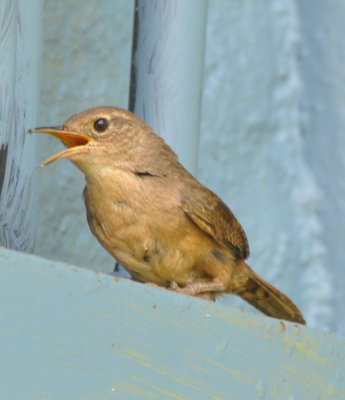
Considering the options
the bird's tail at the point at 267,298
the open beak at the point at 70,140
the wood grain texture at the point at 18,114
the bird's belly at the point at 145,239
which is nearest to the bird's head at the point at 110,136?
the open beak at the point at 70,140

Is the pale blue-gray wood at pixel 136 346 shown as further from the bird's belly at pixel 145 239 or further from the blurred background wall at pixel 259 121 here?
the blurred background wall at pixel 259 121

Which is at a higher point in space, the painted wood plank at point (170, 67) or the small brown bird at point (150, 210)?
the painted wood plank at point (170, 67)

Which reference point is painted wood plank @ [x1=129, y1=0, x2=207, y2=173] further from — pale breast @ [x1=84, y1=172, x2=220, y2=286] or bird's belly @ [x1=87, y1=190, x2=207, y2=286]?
bird's belly @ [x1=87, y1=190, x2=207, y2=286]

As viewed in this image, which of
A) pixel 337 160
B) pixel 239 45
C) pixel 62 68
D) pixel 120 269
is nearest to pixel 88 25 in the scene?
pixel 62 68

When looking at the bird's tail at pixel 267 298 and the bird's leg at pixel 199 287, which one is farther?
the bird's tail at pixel 267 298

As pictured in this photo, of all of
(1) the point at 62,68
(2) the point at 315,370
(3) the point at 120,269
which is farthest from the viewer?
(1) the point at 62,68

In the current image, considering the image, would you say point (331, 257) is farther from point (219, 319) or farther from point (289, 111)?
point (219, 319)

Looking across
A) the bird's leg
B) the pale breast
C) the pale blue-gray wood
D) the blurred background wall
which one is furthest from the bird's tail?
the blurred background wall

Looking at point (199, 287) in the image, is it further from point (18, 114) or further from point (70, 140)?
point (18, 114)
